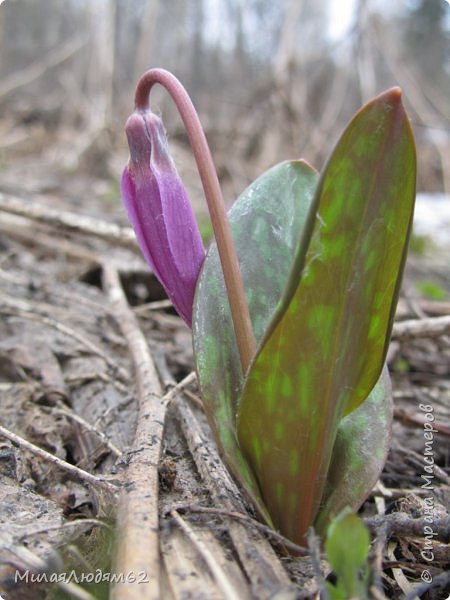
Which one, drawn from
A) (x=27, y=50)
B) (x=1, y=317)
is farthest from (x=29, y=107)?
(x=1, y=317)

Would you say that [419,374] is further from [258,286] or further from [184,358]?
[258,286]

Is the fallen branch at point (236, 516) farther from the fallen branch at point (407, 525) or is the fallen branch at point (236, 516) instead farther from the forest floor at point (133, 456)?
the fallen branch at point (407, 525)

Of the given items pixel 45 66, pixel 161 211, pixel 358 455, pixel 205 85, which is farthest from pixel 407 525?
pixel 205 85

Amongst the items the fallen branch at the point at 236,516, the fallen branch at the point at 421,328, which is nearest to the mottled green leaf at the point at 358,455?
the fallen branch at the point at 236,516

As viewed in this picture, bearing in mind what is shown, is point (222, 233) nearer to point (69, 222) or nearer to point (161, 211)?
point (161, 211)

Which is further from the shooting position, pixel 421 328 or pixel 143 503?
pixel 421 328

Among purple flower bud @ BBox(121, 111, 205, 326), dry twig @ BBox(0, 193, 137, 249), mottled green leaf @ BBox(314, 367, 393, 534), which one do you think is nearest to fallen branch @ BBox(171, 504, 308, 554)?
mottled green leaf @ BBox(314, 367, 393, 534)
